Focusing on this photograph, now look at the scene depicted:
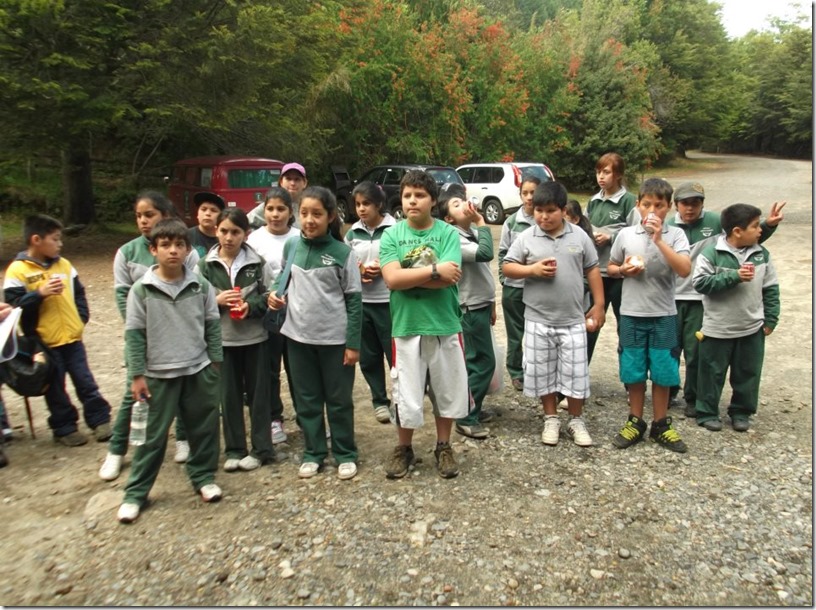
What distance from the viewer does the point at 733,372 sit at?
458 cm

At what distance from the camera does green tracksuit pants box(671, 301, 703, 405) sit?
4.84 m

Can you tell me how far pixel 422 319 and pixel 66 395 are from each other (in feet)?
8.50

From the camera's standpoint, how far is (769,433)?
449cm

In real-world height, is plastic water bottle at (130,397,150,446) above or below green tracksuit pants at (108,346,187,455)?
above

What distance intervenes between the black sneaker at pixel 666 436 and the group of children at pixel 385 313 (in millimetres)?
14

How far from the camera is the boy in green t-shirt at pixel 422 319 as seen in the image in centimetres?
370

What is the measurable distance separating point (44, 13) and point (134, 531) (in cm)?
1031

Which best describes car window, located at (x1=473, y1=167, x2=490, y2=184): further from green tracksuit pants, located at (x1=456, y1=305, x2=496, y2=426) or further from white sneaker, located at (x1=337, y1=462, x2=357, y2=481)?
white sneaker, located at (x1=337, y1=462, x2=357, y2=481)

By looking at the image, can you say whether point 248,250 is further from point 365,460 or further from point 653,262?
point 653,262

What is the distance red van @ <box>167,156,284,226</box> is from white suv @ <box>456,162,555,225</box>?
611cm

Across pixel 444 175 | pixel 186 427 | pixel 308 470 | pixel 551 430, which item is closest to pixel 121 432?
pixel 186 427

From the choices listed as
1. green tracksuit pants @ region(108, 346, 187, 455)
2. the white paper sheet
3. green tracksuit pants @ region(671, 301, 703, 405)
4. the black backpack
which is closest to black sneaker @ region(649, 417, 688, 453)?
green tracksuit pants @ region(671, 301, 703, 405)

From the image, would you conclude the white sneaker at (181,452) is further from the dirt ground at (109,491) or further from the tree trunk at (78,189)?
the tree trunk at (78,189)

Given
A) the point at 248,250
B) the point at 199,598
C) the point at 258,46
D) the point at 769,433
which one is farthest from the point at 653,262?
the point at 258,46
